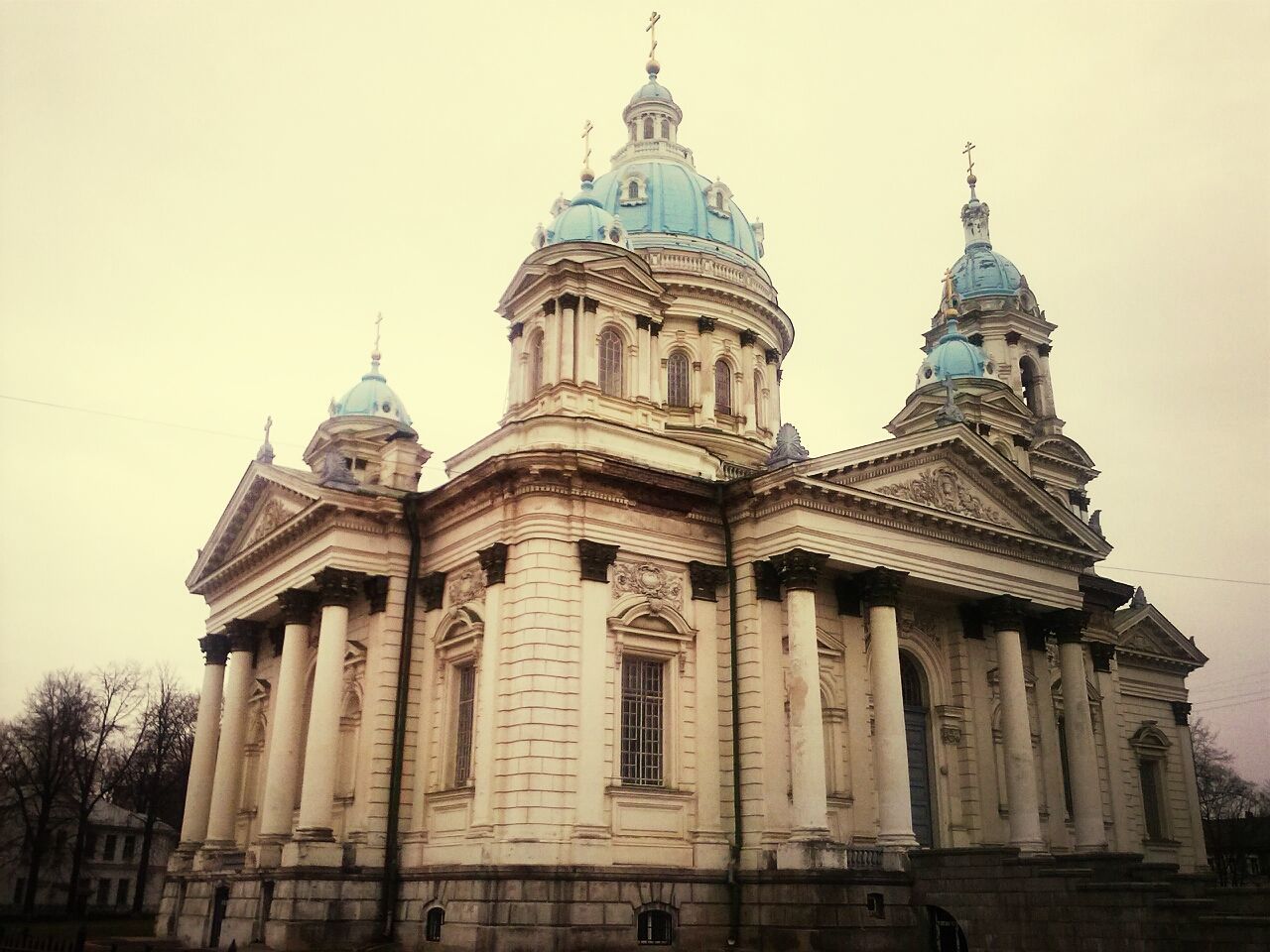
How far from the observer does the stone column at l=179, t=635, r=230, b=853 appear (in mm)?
34406

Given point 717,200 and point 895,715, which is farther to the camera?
point 717,200

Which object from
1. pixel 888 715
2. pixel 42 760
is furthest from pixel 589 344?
pixel 42 760

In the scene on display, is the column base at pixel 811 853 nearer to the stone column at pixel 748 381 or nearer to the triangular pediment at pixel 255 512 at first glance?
the triangular pediment at pixel 255 512

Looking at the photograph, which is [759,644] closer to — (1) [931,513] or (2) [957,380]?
(1) [931,513]

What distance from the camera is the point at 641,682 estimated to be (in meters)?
26.6

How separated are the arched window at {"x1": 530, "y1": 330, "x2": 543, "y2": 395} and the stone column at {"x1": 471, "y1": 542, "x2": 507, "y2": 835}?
6.32 m

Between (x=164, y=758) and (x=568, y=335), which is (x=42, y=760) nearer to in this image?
(x=164, y=758)

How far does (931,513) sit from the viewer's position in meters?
28.9

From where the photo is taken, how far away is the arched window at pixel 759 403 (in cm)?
3702

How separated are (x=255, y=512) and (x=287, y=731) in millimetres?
8207

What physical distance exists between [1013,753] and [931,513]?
20.3 feet

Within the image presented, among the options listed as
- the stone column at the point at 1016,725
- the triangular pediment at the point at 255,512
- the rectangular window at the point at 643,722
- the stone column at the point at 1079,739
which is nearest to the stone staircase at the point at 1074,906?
the stone column at the point at 1016,725

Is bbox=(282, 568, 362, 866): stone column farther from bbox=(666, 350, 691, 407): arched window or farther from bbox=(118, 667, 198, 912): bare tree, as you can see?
bbox=(118, 667, 198, 912): bare tree

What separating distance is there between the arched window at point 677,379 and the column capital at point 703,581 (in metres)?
8.73
